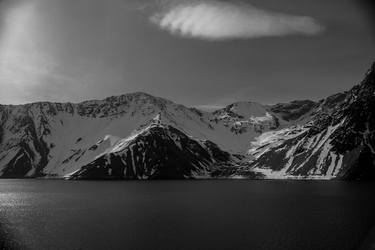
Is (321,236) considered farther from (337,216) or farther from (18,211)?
(18,211)

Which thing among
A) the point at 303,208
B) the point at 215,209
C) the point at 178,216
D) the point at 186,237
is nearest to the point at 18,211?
the point at 178,216

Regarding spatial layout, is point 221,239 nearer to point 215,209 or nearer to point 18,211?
point 215,209

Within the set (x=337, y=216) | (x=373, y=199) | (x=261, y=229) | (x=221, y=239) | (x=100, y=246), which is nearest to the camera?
(x=100, y=246)

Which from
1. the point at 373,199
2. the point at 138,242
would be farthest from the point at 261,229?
the point at 373,199

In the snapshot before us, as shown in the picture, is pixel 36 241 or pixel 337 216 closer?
pixel 36 241

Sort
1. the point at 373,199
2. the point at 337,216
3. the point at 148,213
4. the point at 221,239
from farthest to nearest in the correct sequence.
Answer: the point at 373,199 < the point at 148,213 < the point at 337,216 < the point at 221,239

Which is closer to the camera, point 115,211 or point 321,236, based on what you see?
point 321,236

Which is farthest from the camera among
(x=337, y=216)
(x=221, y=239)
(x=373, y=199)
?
(x=373, y=199)

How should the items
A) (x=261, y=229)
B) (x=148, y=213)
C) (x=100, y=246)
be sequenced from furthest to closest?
(x=148, y=213) → (x=261, y=229) → (x=100, y=246)

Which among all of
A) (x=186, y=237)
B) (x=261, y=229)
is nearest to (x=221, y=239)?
(x=186, y=237)
